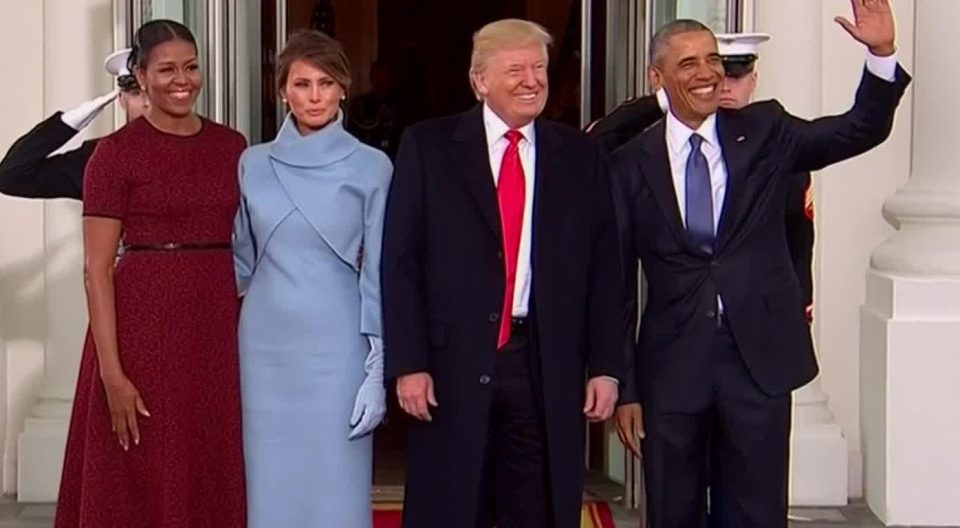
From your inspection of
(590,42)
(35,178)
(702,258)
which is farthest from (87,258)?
(590,42)

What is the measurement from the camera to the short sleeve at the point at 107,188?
3.43m

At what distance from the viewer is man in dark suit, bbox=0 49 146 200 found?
151 inches

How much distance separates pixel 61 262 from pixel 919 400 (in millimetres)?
3300

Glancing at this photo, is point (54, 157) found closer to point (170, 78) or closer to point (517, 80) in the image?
point (170, 78)

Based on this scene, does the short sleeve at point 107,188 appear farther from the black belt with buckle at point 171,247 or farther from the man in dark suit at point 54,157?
the man in dark suit at point 54,157

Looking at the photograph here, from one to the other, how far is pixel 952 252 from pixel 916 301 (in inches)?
10.0

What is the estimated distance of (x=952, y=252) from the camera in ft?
17.4

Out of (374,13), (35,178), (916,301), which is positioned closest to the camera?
(35,178)

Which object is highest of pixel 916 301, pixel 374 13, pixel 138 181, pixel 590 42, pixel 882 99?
pixel 374 13

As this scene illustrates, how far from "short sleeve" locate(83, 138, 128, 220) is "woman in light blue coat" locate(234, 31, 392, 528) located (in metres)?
0.29

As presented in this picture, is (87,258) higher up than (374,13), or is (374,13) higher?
(374,13)

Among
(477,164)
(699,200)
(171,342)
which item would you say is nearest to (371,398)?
(171,342)

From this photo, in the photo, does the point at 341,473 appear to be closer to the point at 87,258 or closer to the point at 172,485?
the point at 172,485

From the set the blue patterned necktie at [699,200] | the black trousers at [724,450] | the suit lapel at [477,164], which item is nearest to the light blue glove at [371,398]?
the suit lapel at [477,164]
